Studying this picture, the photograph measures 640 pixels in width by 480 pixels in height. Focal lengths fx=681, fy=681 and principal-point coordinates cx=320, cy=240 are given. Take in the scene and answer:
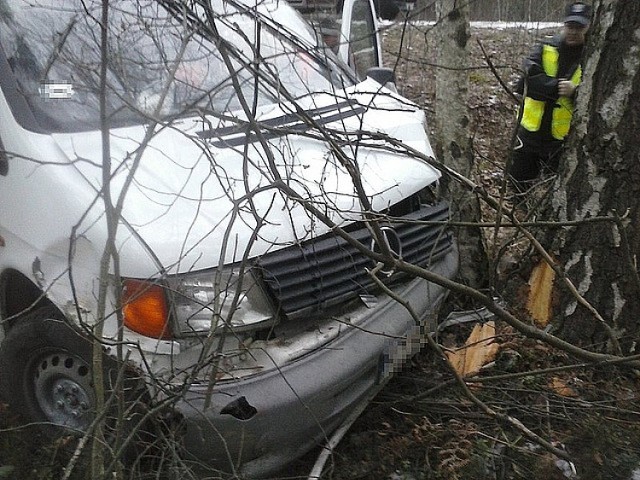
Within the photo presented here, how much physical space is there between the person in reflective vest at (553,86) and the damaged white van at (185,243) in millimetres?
2068

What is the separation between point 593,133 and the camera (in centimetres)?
315

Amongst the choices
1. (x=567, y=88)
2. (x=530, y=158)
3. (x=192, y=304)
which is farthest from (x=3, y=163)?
Answer: (x=530, y=158)

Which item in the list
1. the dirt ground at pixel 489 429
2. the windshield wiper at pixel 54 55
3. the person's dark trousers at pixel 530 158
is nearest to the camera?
the windshield wiper at pixel 54 55

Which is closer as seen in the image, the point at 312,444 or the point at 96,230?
the point at 96,230

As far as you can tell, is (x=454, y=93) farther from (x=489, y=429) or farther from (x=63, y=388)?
(x=63, y=388)

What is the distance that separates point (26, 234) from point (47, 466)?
34.7 inches

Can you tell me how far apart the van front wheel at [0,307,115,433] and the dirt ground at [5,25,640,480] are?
0.40 feet

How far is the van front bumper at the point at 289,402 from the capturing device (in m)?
2.22

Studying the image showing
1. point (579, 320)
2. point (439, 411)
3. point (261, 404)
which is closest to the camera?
point (261, 404)

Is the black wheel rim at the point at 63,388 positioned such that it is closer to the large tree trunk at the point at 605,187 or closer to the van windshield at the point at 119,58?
the van windshield at the point at 119,58

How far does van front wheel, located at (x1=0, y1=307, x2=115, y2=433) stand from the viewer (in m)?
2.49

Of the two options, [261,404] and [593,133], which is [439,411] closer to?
[261,404]

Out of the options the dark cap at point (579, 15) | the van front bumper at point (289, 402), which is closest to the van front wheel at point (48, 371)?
the van front bumper at point (289, 402)

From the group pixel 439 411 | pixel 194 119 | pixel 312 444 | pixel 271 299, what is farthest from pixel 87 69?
pixel 439 411
